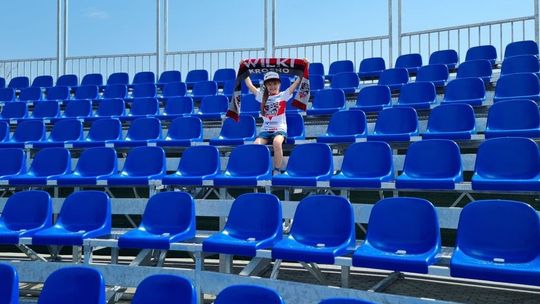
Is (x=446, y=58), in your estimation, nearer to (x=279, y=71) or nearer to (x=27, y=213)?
(x=279, y=71)

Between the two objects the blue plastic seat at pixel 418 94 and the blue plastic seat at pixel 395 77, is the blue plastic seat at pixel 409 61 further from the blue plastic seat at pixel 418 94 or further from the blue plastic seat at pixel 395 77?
the blue plastic seat at pixel 418 94

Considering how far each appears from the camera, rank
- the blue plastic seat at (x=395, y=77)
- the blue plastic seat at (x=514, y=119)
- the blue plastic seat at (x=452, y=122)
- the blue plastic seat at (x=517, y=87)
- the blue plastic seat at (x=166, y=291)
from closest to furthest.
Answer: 1. the blue plastic seat at (x=166, y=291)
2. the blue plastic seat at (x=514, y=119)
3. the blue plastic seat at (x=452, y=122)
4. the blue plastic seat at (x=517, y=87)
5. the blue plastic seat at (x=395, y=77)

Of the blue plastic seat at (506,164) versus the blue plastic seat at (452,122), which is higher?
the blue plastic seat at (452,122)

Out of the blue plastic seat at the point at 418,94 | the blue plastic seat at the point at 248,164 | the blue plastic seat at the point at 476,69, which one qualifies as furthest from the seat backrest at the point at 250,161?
the blue plastic seat at the point at 476,69

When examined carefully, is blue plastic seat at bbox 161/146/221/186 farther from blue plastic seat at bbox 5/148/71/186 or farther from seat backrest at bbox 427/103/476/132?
seat backrest at bbox 427/103/476/132

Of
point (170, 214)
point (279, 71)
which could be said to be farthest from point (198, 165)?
point (279, 71)

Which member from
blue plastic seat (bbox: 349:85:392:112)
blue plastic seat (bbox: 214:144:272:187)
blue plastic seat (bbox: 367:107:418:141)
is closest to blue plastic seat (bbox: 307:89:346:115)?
blue plastic seat (bbox: 349:85:392:112)

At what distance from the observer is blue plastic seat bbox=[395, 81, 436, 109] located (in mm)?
6637

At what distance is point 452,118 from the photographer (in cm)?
554

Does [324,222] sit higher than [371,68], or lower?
lower

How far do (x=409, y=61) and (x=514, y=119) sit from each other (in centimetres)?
379

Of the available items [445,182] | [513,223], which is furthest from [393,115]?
[513,223]

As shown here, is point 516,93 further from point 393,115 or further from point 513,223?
point 513,223

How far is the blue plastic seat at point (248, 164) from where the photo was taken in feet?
16.2
